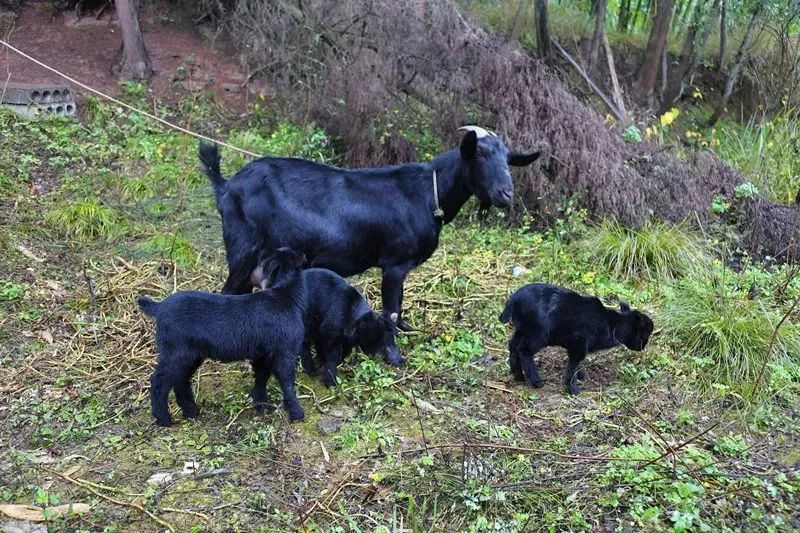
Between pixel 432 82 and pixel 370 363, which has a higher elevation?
pixel 432 82

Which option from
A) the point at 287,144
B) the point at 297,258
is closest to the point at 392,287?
the point at 297,258

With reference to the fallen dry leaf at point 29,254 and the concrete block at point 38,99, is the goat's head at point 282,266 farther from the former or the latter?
the concrete block at point 38,99

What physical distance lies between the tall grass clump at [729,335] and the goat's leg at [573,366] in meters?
0.98

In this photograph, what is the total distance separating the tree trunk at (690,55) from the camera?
11992mm

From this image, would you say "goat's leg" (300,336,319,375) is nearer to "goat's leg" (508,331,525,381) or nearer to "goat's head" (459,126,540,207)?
"goat's leg" (508,331,525,381)

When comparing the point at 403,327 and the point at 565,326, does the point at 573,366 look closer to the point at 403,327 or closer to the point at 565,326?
the point at 565,326

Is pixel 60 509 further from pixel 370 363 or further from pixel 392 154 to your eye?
pixel 392 154

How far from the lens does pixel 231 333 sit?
4297 millimetres

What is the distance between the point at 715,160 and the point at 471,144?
4228mm

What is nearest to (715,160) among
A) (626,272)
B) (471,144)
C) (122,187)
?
(626,272)

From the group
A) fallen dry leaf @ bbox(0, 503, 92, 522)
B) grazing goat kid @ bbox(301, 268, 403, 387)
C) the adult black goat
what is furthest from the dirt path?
fallen dry leaf @ bbox(0, 503, 92, 522)

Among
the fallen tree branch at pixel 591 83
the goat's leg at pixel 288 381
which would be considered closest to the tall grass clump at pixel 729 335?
the goat's leg at pixel 288 381

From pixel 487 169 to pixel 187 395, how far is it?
2710 millimetres

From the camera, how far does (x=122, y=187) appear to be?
8266 millimetres
